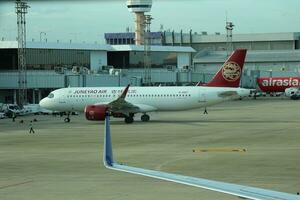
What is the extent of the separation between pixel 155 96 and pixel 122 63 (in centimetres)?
7373

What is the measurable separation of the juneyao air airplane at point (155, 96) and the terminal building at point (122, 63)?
34232mm

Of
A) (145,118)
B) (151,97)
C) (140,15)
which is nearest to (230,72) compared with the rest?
(151,97)

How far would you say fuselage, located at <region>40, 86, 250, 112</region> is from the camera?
5556cm

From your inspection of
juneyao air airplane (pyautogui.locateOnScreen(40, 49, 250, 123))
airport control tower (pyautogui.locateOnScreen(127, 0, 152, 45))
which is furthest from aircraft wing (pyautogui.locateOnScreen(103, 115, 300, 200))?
airport control tower (pyautogui.locateOnScreen(127, 0, 152, 45))

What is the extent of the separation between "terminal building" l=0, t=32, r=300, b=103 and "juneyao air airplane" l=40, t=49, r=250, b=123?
1348 inches

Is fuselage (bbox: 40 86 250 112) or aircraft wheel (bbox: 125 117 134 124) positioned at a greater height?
fuselage (bbox: 40 86 250 112)

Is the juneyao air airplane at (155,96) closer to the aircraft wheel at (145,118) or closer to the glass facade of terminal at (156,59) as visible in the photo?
the aircraft wheel at (145,118)

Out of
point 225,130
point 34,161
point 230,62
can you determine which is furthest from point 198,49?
point 34,161

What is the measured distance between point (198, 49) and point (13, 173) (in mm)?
174110

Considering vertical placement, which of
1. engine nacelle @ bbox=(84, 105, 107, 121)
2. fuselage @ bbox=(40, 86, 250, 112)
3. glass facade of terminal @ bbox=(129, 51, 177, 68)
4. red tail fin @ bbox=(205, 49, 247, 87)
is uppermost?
glass facade of terminal @ bbox=(129, 51, 177, 68)

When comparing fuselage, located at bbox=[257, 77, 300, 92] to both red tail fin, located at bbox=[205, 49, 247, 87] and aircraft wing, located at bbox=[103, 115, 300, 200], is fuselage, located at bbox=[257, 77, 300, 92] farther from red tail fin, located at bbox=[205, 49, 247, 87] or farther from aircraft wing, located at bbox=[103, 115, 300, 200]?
aircraft wing, located at bbox=[103, 115, 300, 200]

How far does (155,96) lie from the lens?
5675 cm

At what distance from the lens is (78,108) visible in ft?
192

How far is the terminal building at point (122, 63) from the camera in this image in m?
95.1
